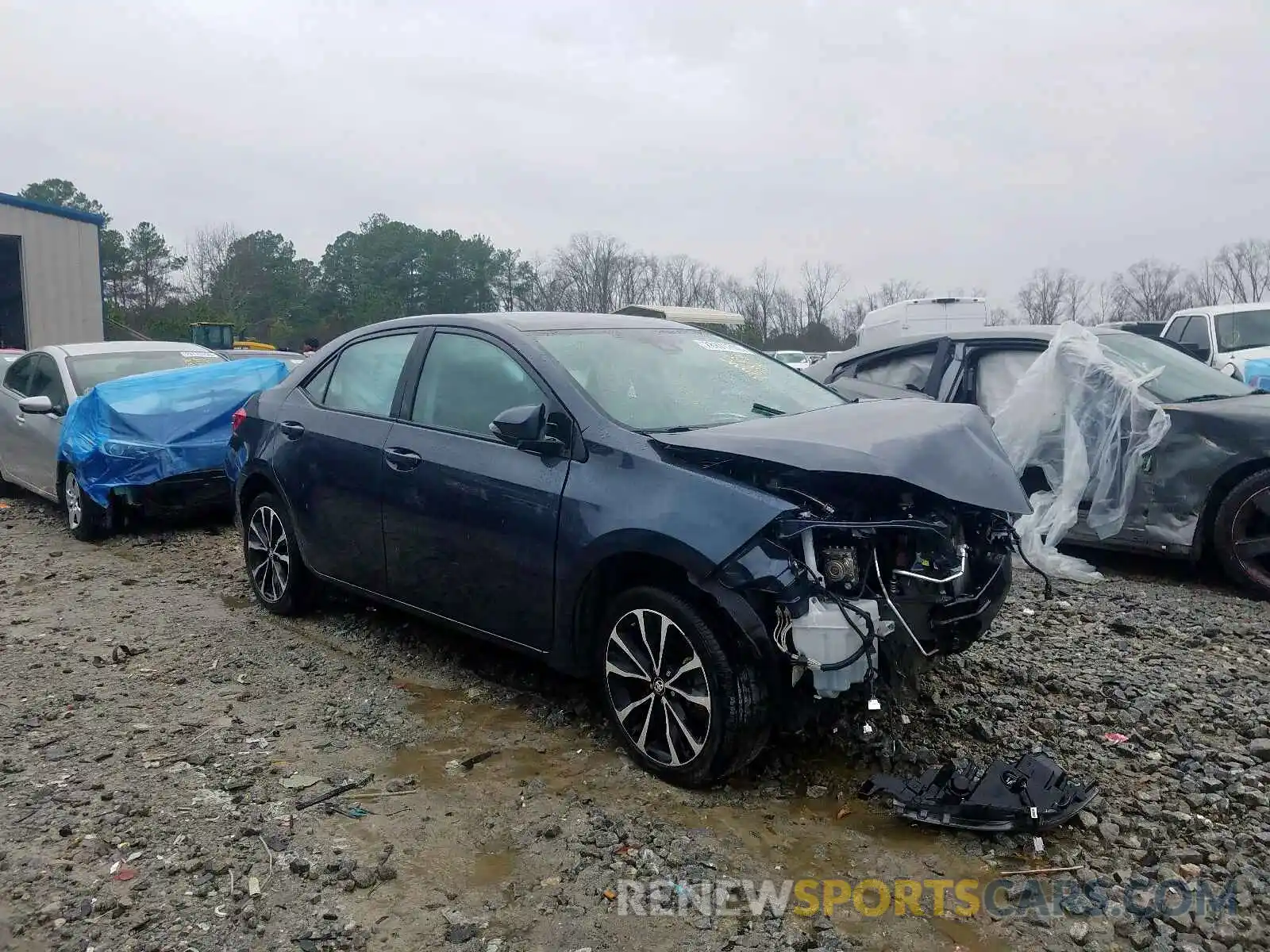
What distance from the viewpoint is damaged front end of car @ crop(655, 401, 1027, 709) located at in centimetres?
309

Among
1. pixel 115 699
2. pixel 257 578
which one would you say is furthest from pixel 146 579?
pixel 115 699

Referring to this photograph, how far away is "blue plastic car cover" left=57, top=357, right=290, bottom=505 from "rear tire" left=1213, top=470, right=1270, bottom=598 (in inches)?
276

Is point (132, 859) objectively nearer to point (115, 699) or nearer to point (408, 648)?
point (115, 699)

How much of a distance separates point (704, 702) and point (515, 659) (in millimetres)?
1768

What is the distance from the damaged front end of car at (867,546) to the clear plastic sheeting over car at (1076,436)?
249cm

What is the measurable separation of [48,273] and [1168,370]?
25507 mm

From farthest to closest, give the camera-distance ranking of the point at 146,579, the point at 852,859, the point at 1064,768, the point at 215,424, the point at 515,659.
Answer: the point at 215,424 → the point at 146,579 → the point at 515,659 → the point at 1064,768 → the point at 852,859

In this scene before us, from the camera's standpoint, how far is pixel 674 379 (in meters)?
4.18

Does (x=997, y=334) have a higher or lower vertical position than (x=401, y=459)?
higher

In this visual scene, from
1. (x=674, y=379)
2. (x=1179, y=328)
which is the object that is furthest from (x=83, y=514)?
(x=1179, y=328)

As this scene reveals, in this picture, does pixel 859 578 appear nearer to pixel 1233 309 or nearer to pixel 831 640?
pixel 831 640

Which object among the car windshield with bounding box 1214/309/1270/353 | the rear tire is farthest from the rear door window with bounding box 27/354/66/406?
the car windshield with bounding box 1214/309/1270/353

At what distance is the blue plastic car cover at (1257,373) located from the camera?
9.59 meters

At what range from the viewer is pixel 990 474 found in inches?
140
